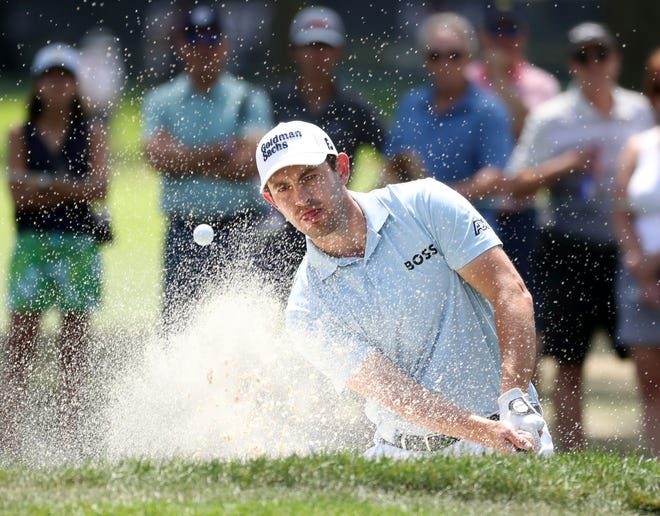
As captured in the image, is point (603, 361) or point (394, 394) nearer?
point (394, 394)

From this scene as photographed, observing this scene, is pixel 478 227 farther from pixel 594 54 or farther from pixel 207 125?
pixel 594 54

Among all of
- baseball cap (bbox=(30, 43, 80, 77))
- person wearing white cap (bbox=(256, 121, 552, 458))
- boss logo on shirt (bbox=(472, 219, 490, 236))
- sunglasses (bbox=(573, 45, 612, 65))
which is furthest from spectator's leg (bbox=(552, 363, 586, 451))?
baseball cap (bbox=(30, 43, 80, 77))

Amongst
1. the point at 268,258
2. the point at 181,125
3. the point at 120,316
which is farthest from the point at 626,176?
the point at 120,316

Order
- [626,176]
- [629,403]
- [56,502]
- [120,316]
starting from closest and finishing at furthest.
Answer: [56,502] → [626,176] → [120,316] → [629,403]

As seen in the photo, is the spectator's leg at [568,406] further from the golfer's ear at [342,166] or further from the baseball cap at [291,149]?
the baseball cap at [291,149]

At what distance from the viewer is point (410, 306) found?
5637 mm

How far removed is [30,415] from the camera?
7.64 meters

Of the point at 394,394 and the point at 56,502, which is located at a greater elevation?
the point at 394,394

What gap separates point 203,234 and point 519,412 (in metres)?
2.90

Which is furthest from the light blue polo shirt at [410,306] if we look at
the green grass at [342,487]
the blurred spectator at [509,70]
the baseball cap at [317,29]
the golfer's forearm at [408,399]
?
the blurred spectator at [509,70]

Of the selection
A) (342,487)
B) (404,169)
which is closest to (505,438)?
(342,487)

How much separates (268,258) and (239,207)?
51 centimetres

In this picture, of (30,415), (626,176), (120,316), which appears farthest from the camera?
(120,316)

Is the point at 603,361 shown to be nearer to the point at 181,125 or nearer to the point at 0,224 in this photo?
the point at 181,125
